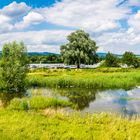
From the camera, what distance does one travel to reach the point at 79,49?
10038 cm

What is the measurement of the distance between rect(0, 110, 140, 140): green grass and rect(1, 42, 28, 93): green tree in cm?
2660

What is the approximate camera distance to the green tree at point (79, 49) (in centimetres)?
9825

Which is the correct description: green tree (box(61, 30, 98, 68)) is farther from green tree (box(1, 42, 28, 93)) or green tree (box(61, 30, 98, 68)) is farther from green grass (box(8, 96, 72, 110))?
green grass (box(8, 96, 72, 110))

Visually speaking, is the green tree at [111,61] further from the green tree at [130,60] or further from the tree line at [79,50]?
the tree line at [79,50]

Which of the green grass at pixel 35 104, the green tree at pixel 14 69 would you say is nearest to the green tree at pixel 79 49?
the green tree at pixel 14 69

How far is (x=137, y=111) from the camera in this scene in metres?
32.8

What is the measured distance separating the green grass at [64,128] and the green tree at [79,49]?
7358 cm

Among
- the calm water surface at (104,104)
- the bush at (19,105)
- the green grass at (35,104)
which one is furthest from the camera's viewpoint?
the calm water surface at (104,104)

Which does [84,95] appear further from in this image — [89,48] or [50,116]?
[89,48]

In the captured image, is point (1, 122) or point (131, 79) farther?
point (131, 79)

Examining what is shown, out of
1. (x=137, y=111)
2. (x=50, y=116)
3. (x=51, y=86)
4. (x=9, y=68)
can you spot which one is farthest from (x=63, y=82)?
(x=50, y=116)

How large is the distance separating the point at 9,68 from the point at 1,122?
29.9 m

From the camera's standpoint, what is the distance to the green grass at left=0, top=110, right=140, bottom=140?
18.8 meters

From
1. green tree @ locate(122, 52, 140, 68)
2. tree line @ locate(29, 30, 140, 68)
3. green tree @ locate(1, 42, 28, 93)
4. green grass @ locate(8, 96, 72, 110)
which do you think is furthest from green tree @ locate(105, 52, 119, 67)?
green grass @ locate(8, 96, 72, 110)
